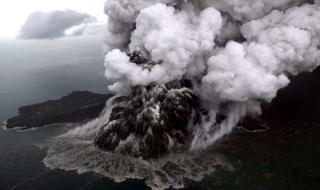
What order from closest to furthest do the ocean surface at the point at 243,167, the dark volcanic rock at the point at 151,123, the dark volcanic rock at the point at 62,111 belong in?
the ocean surface at the point at 243,167 < the dark volcanic rock at the point at 151,123 < the dark volcanic rock at the point at 62,111

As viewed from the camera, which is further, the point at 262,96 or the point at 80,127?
the point at 80,127

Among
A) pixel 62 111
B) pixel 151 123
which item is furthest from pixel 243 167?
pixel 62 111

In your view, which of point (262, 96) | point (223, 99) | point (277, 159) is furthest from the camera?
point (223, 99)

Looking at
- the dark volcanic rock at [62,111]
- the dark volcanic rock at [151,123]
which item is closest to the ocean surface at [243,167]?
the dark volcanic rock at [151,123]

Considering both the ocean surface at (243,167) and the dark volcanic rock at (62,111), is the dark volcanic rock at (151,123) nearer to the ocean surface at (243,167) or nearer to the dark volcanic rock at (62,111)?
the ocean surface at (243,167)

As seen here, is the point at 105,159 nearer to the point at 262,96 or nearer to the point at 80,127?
the point at 80,127

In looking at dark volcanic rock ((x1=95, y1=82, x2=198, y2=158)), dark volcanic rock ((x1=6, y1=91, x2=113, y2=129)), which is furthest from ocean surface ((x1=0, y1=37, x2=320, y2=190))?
dark volcanic rock ((x1=6, y1=91, x2=113, y2=129))

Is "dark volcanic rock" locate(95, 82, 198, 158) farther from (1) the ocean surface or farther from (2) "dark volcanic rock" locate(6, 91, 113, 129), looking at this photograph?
(2) "dark volcanic rock" locate(6, 91, 113, 129)

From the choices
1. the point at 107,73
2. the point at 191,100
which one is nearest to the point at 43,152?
the point at 107,73
